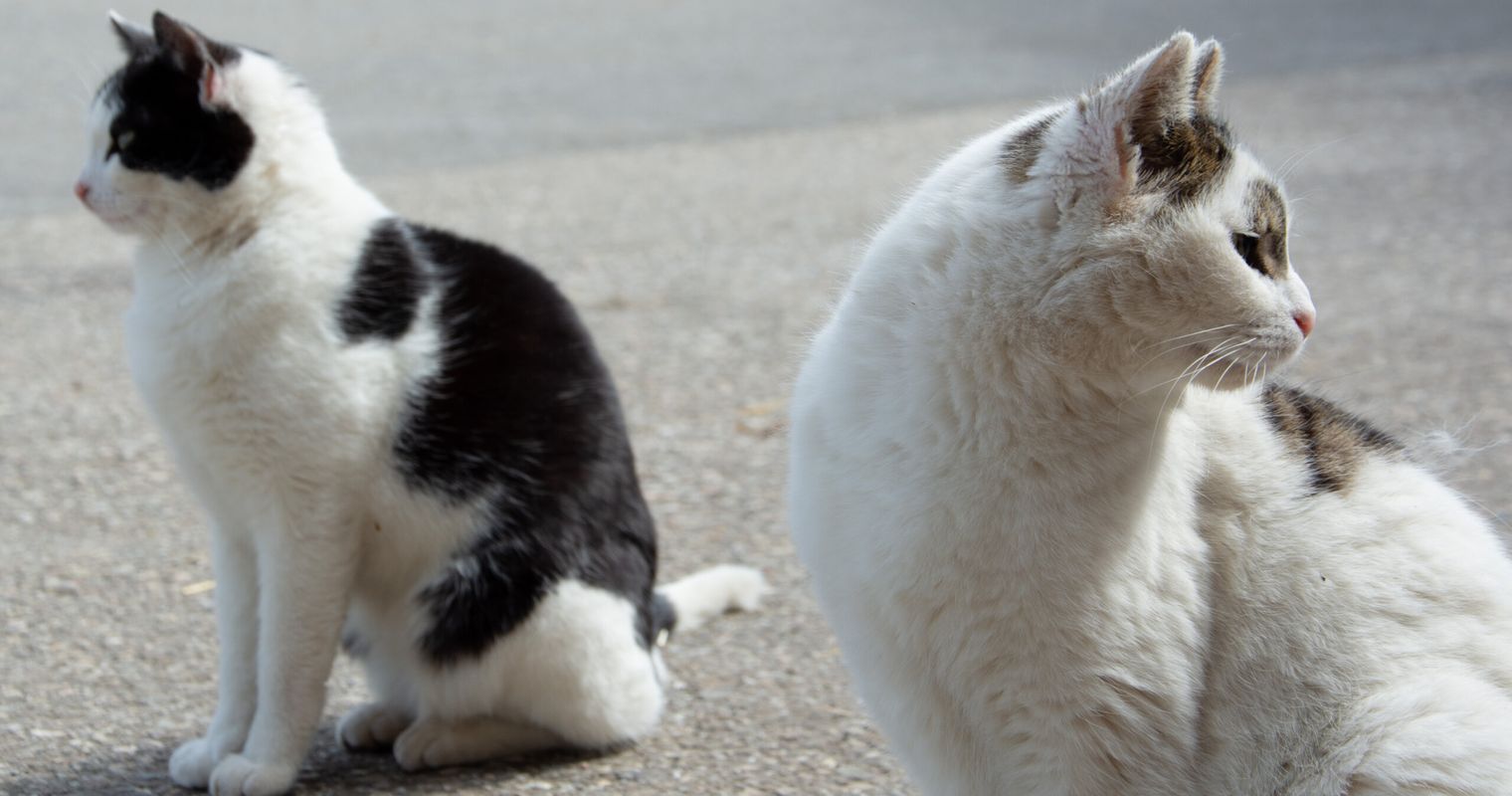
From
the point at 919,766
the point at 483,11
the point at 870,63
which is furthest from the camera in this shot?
the point at 483,11

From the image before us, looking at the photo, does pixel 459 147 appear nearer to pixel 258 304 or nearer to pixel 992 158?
pixel 258 304

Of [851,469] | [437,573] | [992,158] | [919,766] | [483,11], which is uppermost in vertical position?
[992,158]

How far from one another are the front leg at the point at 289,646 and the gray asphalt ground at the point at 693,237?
0.65 ft

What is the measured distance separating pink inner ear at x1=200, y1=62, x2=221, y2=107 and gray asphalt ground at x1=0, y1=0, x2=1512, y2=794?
53.5 inches

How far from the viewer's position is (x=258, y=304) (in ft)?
9.80

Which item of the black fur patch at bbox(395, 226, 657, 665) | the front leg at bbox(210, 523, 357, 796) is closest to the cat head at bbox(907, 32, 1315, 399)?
the black fur patch at bbox(395, 226, 657, 665)

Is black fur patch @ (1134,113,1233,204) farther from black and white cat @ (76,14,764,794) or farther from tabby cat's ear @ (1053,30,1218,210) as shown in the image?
black and white cat @ (76,14,764,794)

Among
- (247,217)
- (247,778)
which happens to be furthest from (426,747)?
(247,217)

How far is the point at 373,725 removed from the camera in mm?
3283

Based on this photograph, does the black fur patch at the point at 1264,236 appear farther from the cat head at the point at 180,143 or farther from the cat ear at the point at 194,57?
the cat ear at the point at 194,57

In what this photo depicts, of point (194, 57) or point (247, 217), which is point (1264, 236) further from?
point (194, 57)

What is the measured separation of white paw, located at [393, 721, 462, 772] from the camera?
3.12 metres

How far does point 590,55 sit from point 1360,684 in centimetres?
1056

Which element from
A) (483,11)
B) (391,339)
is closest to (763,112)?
(483,11)
